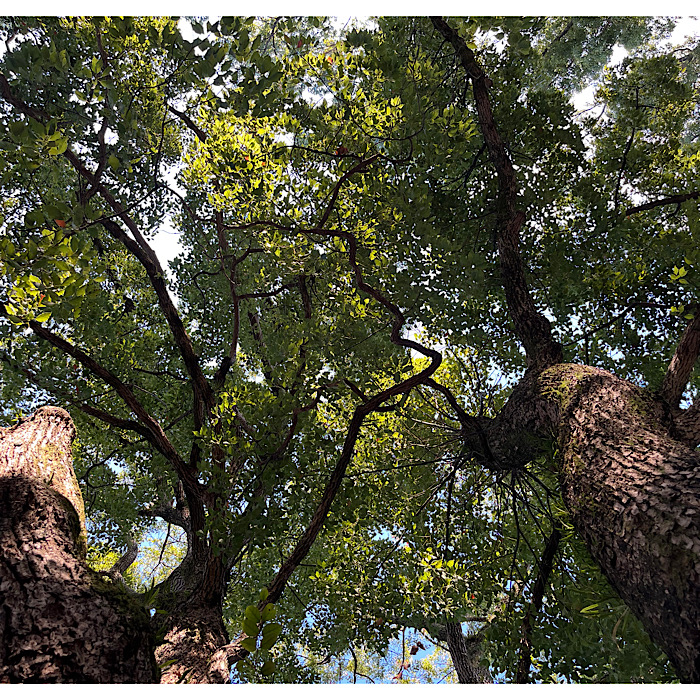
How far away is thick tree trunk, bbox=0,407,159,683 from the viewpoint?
50.1 inches

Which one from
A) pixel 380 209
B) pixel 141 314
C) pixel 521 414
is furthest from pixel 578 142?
pixel 141 314

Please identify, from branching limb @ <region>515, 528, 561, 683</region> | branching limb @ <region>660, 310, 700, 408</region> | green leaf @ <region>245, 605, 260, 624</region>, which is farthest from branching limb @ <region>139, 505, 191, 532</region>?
branching limb @ <region>660, 310, 700, 408</region>

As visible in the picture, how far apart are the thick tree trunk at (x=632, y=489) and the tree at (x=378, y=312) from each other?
3 centimetres

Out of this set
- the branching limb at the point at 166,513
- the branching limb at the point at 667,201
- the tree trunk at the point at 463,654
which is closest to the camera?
the branching limb at the point at 667,201

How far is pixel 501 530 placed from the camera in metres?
4.43

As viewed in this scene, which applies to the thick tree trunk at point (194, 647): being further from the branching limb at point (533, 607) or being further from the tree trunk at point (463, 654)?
the tree trunk at point (463, 654)

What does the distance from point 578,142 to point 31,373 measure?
5.44 m

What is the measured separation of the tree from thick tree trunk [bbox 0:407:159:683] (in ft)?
3.84

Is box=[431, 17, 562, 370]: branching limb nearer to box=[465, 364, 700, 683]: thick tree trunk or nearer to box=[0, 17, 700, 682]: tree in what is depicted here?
box=[0, 17, 700, 682]: tree

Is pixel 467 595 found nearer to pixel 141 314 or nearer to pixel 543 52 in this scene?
pixel 141 314

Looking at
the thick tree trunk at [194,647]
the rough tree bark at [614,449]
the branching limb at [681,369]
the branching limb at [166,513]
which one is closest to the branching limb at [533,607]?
the rough tree bark at [614,449]

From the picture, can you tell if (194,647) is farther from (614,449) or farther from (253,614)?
(614,449)

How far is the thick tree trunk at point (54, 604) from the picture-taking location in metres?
1.27

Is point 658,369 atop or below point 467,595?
atop
